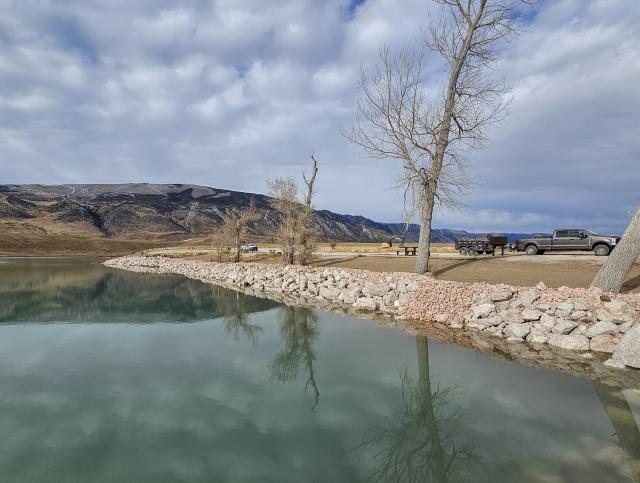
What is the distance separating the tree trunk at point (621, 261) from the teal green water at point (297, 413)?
581 centimetres

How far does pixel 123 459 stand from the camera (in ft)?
17.3

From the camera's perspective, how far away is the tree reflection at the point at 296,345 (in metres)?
9.02

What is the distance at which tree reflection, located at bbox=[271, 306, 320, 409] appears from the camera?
9.02m

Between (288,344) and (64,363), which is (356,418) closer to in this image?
(288,344)

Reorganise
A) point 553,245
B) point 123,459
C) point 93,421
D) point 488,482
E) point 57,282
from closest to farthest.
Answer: point 488,482
point 123,459
point 93,421
point 553,245
point 57,282

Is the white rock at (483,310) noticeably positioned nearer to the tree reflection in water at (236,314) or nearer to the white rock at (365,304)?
the white rock at (365,304)

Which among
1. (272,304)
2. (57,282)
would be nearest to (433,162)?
(272,304)

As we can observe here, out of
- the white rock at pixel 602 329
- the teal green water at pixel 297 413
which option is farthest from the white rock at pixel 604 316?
the teal green water at pixel 297 413

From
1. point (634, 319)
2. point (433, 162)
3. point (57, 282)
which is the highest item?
point (433, 162)

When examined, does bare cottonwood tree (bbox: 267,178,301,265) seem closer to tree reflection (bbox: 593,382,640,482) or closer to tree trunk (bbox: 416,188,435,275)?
tree trunk (bbox: 416,188,435,275)

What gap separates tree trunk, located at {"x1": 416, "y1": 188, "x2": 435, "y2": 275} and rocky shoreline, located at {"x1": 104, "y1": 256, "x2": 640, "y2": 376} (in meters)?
1.42

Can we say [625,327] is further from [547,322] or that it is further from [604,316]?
[547,322]

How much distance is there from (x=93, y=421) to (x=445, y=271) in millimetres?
17193

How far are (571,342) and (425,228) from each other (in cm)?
943
